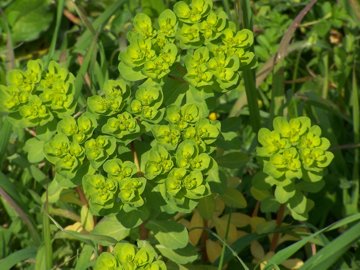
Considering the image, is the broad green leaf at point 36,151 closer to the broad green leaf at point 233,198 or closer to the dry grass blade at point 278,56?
the broad green leaf at point 233,198

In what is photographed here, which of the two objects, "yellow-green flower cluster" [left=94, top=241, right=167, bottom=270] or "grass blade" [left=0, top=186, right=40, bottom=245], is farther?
"grass blade" [left=0, top=186, right=40, bottom=245]

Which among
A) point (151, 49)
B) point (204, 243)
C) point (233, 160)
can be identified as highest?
point (151, 49)

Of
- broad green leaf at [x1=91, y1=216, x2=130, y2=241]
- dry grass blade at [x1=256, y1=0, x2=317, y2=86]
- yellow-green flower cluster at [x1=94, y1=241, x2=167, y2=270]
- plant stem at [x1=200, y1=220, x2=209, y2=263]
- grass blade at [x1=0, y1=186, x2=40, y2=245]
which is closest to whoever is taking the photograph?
yellow-green flower cluster at [x1=94, y1=241, x2=167, y2=270]

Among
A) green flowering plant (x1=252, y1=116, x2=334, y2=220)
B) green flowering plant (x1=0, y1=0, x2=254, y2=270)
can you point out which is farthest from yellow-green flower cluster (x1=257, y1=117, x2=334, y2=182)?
green flowering plant (x1=0, y1=0, x2=254, y2=270)

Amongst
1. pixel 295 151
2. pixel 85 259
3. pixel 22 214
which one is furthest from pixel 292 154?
pixel 22 214

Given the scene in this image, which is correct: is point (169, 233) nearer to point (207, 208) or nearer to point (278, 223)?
point (207, 208)

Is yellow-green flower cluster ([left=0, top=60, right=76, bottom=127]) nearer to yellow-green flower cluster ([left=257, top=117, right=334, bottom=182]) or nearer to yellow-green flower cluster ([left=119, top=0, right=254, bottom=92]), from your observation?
yellow-green flower cluster ([left=119, top=0, right=254, bottom=92])
